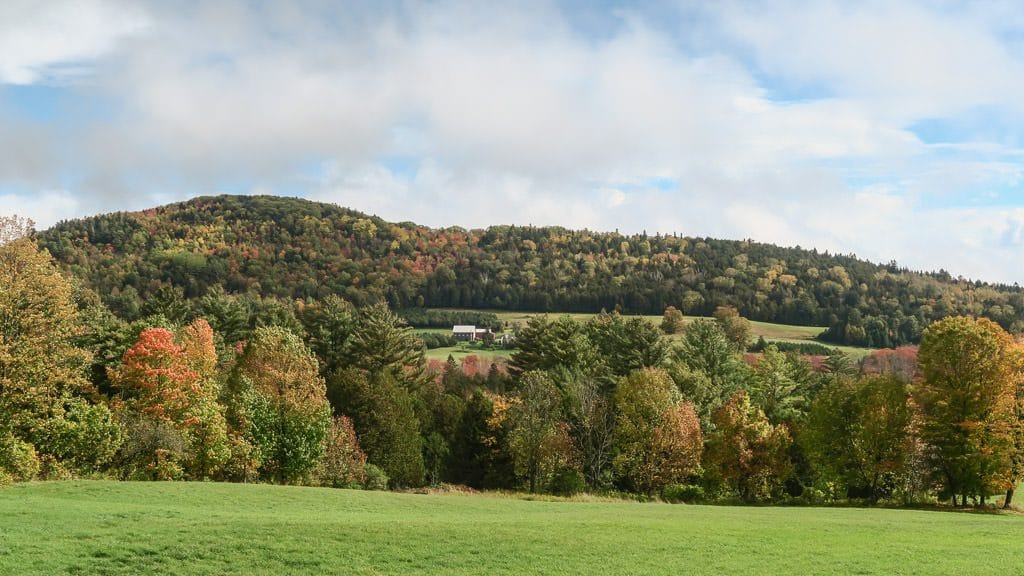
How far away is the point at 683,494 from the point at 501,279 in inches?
5266

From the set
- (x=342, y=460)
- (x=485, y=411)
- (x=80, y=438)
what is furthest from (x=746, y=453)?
(x=80, y=438)

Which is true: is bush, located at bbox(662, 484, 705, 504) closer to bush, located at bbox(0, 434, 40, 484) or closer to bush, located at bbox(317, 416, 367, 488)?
bush, located at bbox(317, 416, 367, 488)

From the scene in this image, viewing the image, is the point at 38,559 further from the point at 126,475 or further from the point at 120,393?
the point at 120,393

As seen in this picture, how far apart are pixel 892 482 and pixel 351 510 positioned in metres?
46.6

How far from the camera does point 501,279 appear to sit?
188875 mm

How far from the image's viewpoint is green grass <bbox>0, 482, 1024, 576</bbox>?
67.5ft

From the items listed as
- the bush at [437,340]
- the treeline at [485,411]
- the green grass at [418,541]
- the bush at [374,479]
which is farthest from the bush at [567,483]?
the bush at [437,340]

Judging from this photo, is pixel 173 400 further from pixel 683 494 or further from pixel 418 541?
pixel 683 494

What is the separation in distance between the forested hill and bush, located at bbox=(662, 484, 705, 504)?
99486mm

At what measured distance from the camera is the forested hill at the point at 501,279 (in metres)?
152

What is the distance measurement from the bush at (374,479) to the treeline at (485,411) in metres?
0.13

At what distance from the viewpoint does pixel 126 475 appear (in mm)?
44000

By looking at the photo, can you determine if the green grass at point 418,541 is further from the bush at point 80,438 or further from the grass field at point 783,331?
the grass field at point 783,331

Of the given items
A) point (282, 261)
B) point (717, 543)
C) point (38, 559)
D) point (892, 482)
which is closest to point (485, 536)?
point (717, 543)
